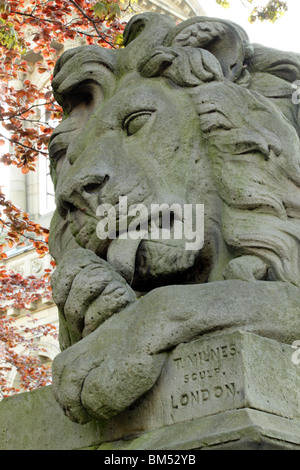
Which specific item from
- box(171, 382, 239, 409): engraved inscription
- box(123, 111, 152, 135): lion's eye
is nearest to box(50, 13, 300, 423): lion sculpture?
box(123, 111, 152, 135): lion's eye

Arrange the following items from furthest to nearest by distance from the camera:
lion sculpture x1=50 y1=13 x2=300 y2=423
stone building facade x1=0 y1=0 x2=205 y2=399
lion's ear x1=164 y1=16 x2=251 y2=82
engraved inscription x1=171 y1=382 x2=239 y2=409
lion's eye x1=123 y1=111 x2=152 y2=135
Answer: stone building facade x1=0 y1=0 x2=205 y2=399 < lion's ear x1=164 y1=16 x2=251 y2=82 < lion's eye x1=123 y1=111 x2=152 y2=135 < lion sculpture x1=50 y1=13 x2=300 y2=423 < engraved inscription x1=171 y1=382 x2=239 y2=409

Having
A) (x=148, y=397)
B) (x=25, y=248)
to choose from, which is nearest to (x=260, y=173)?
(x=148, y=397)

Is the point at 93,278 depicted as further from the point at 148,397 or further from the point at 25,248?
the point at 25,248

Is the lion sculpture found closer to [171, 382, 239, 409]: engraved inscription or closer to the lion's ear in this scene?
the lion's ear

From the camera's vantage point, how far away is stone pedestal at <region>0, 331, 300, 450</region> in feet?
6.79

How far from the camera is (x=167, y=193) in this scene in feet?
9.34

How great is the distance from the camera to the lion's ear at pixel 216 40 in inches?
127

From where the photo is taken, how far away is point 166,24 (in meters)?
3.35

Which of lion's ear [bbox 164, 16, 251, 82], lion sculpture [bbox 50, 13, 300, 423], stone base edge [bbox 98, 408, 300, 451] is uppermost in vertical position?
lion's ear [bbox 164, 16, 251, 82]

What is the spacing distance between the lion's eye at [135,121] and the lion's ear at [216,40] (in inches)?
18.7

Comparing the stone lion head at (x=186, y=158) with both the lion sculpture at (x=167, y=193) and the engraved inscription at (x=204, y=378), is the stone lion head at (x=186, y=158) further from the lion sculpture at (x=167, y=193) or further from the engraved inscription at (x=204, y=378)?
the engraved inscription at (x=204, y=378)

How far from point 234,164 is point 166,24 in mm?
888

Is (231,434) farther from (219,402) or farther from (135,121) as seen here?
(135,121)

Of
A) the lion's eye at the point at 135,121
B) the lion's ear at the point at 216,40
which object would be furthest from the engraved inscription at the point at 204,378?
the lion's ear at the point at 216,40
